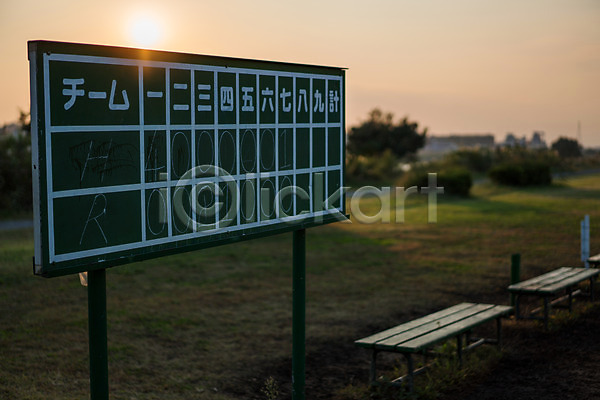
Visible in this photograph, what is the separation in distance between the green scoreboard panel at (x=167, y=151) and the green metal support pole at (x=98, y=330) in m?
0.17

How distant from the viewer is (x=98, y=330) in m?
4.60

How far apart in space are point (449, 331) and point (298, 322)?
158cm

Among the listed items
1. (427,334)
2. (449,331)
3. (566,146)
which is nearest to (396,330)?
(427,334)

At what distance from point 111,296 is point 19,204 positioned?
10.8m

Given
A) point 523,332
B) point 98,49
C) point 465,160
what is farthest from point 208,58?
point 465,160

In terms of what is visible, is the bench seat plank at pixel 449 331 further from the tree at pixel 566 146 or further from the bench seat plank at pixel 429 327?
the tree at pixel 566 146

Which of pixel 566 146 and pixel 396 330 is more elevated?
pixel 566 146

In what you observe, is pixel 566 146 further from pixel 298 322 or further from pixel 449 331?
pixel 298 322

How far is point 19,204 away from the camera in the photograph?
64.7 feet

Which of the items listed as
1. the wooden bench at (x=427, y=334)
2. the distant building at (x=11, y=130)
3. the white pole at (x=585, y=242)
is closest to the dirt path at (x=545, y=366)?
the wooden bench at (x=427, y=334)

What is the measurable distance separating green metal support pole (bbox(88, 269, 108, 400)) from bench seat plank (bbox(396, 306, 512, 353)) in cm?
282

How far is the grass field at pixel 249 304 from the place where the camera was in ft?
23.5

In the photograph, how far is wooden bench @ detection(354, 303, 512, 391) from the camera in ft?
21.4

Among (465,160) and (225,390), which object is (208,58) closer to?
(225,390)
